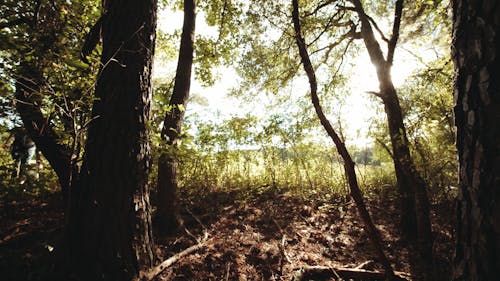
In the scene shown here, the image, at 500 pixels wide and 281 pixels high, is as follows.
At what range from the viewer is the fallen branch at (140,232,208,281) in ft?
7.57

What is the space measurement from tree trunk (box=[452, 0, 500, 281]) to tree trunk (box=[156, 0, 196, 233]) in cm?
309

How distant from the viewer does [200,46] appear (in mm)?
5453

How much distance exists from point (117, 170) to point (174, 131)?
1.43 metres

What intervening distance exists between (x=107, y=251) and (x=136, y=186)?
0.63 m

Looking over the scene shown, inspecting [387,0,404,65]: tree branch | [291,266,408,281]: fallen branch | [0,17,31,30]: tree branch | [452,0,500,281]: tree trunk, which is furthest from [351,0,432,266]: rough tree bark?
[0,17,31,30]: tree branch

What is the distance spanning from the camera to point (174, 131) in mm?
3557

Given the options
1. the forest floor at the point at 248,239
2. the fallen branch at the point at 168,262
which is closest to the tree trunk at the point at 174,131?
the forest floor at the point at 248,239

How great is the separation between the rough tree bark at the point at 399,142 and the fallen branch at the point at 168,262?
2675 mm

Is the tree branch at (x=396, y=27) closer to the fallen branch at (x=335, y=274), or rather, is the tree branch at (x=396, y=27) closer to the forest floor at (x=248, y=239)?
the forest floor at (x=248, y=239)

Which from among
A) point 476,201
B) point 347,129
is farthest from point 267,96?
point 476,201

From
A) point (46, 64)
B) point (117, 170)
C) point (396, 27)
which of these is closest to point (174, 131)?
point (117, 170)

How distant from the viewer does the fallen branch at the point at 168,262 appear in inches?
90.8

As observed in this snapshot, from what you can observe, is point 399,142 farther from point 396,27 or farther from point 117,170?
point 117,170

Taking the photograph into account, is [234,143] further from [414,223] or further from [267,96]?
[414,223]
